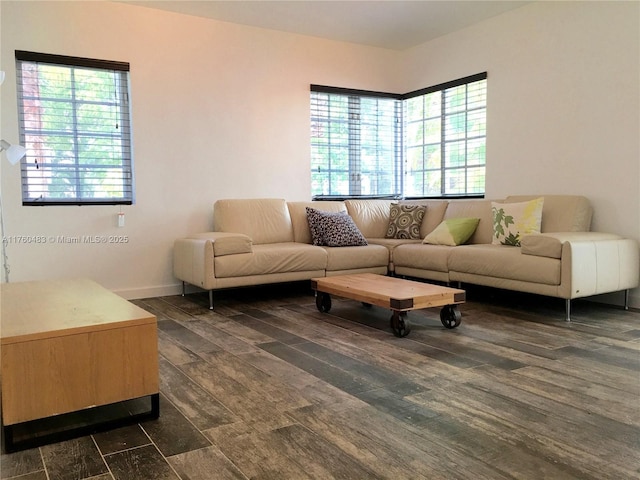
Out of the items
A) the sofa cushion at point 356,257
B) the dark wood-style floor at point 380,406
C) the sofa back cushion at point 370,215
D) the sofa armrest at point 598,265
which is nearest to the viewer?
the dark wood-style floor at point 380,406

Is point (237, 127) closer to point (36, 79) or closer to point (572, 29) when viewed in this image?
point (36, 79)

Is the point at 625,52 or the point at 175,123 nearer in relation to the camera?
the point at 625,52

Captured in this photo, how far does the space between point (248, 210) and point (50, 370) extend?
323 cm

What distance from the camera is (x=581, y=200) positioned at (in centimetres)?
423

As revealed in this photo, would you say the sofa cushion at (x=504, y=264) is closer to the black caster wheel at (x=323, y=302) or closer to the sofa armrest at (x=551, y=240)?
the sofa armrest at (x=551, y=240)

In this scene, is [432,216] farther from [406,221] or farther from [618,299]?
[618,299]

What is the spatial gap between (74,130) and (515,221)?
3755 mm

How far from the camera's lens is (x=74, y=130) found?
448 cm

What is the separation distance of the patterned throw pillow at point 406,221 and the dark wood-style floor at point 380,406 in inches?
72.2

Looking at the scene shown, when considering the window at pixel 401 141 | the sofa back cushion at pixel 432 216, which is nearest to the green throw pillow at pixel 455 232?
the sofa back cushion at pixel 432 216

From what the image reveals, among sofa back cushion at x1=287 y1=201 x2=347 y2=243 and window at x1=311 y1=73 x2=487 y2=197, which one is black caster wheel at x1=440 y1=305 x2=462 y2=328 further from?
window at x1=311 y1=73 x2=487 y2=197

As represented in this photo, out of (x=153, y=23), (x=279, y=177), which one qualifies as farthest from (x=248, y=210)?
(x=153, y=23)

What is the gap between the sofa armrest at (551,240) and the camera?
12.0 feet

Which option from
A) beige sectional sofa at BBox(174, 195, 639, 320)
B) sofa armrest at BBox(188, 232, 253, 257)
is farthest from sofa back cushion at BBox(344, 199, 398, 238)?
sofa armrest at BBox(188, 232, 253, 257)
